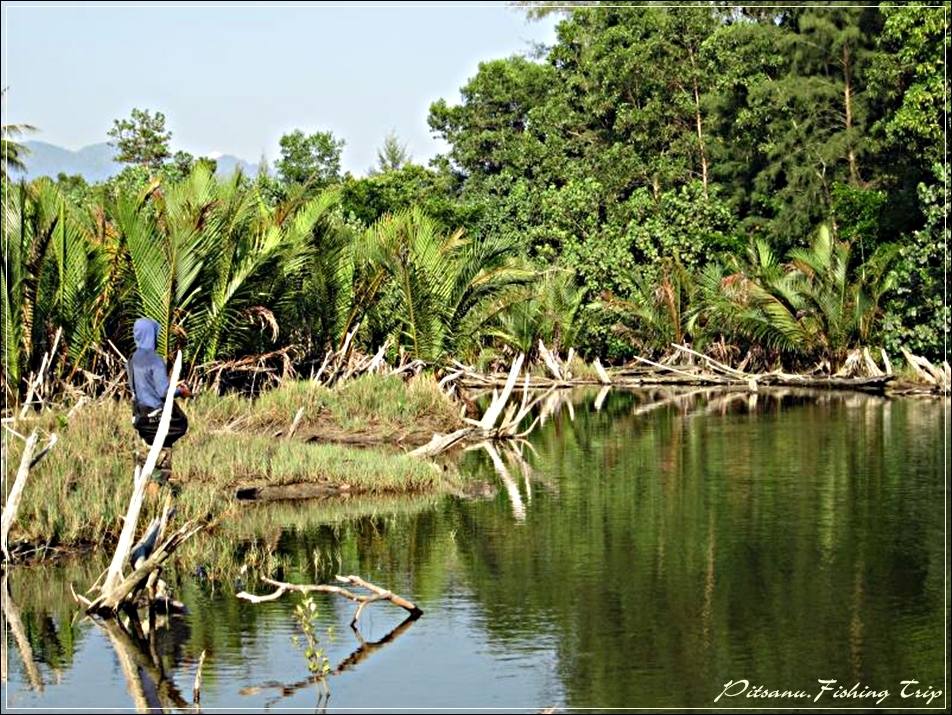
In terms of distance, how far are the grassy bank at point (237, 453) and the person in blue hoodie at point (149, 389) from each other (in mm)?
521

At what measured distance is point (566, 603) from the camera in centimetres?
1209

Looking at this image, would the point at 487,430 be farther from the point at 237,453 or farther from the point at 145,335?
the point at 145,335

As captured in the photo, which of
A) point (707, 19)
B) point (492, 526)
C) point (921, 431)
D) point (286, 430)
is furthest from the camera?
point (707, 19)

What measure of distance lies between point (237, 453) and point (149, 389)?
17.3 feet

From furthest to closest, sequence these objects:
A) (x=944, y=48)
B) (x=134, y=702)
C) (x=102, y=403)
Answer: (x=944, y=48) < (x=102, y=403) < (x=134, y=702)

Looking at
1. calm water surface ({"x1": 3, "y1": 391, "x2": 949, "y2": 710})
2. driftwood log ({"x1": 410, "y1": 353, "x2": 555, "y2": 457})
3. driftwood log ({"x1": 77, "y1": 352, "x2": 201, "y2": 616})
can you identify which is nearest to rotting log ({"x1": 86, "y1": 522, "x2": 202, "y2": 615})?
driftwood log ({"x1": 77, "y1": 352, "x2": 201, "y2": 616})

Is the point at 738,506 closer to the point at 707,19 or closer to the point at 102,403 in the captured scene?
the point at 102,403

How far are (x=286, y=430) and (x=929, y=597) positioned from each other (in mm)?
10738

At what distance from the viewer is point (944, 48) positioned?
34.2 m

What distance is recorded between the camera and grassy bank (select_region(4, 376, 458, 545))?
46.3ft

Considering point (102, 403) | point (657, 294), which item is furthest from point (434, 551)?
point (657, 294)

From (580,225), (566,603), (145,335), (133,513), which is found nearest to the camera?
(133,513)

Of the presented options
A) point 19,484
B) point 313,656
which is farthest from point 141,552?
point 313,656

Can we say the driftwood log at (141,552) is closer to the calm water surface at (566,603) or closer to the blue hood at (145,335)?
the calm water surface at (566,603)
